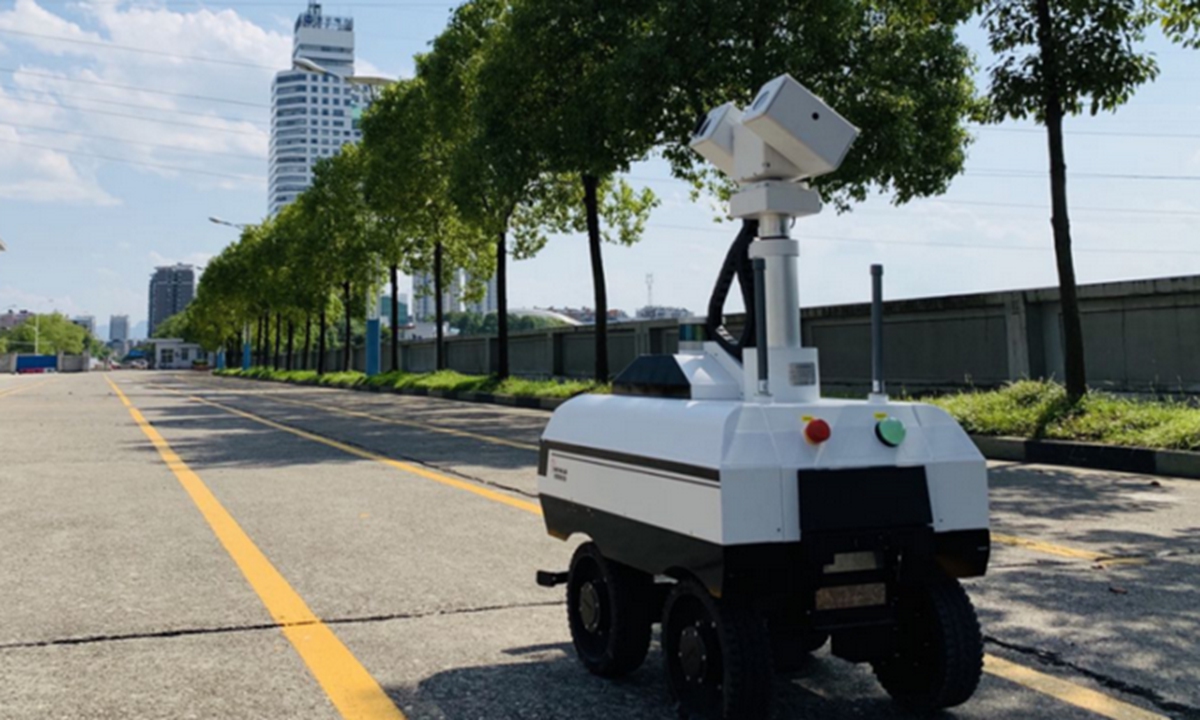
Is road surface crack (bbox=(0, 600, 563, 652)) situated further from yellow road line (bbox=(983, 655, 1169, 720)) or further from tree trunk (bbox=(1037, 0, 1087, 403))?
tree trunk (bbox=(1037, 0, 1087, 403))

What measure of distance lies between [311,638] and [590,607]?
117 centimetres

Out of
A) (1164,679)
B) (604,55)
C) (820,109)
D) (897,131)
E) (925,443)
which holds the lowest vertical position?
(1164,679)

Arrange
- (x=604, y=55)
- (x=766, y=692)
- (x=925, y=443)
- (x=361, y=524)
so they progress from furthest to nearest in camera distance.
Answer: (x=604, y=55) → (x=361, y=524) → (x=925, y=443) → (x=766, y=692)

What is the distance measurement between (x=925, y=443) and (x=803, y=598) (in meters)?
0.57

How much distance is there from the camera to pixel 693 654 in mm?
2877

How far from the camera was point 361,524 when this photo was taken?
6.61 meters

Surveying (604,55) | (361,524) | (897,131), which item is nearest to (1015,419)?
(897,131)

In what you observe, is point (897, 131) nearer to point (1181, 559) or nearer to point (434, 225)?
point (1181, 559)

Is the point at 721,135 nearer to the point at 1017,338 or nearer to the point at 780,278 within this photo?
the point at 780,278

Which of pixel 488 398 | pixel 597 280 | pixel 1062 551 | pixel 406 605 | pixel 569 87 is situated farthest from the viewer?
pixel 488 398

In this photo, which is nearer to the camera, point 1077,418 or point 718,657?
point 718,657

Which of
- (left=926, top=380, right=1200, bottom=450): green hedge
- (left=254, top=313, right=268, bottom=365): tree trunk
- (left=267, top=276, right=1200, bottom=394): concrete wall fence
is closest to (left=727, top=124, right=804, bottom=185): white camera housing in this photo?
(left=267, top=276, right=1200, bottom=394): concrete wall fence

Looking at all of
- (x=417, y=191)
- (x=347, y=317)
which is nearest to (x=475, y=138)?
(x=417, y=191)

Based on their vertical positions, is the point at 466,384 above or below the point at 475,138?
below
